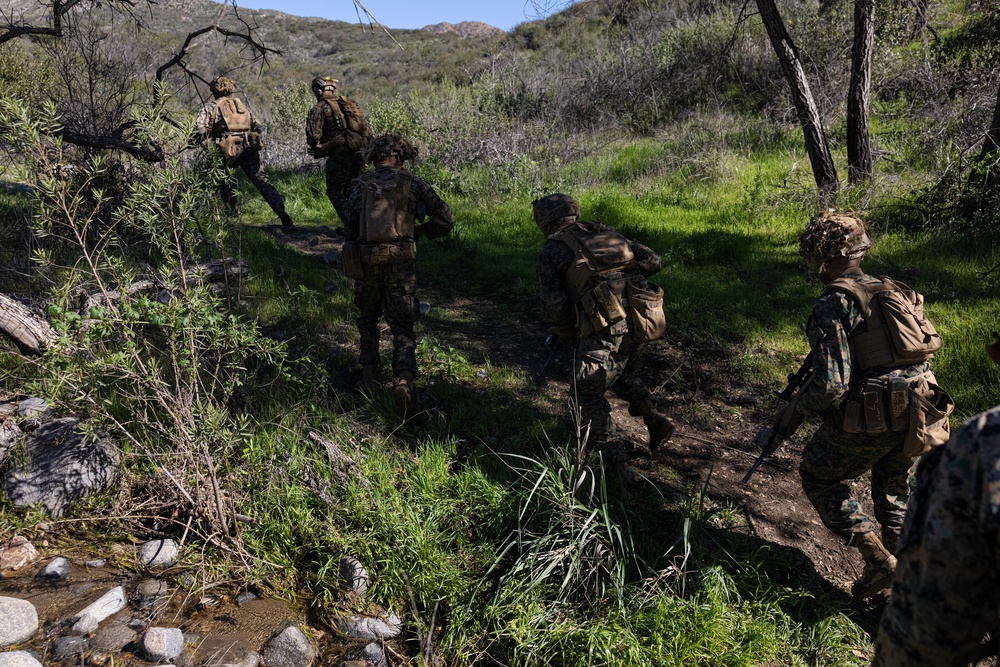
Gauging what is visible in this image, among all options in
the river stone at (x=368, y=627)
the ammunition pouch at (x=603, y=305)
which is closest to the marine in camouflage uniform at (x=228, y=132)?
the ammunition pouch at (x=603, y=305)

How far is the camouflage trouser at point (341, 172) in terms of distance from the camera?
7426 mm

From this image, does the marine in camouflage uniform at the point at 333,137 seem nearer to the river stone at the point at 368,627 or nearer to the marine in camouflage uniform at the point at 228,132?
the marine in camouflage uniform at the point at 228,132

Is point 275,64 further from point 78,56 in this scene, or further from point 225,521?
point 225,521

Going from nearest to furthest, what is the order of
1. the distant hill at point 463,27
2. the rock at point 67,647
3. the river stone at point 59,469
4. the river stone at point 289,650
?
the rock at point 67,647 < the river stone at point 289,650 < the river stone at point 59,469 < the distant hill at point 463,27

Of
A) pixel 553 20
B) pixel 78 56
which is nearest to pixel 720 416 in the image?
pixel 78 56

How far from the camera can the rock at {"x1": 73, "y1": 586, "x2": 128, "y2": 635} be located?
270 cm

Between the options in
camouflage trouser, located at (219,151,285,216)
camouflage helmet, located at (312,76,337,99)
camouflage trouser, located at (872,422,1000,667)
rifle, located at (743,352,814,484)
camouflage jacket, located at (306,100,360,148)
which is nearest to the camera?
camouflage trouser, located at (872,422,1000,667)

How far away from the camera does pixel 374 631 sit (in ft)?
9.28

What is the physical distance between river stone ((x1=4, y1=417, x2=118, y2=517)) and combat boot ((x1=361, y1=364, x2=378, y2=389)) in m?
1.65

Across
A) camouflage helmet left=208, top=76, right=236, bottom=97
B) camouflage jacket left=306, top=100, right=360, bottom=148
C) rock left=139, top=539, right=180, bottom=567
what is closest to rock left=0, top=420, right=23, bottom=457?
rock left=139, top=539, right=180, bottom=567

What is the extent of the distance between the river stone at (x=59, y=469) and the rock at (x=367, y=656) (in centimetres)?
176

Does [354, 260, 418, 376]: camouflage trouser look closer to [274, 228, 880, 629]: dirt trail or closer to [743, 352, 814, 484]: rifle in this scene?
[274, 228, 880, 629]: dirt trail

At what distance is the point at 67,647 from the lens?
2592 mm

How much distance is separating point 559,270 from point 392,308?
1423 millimetres
